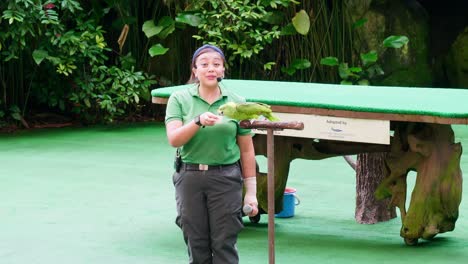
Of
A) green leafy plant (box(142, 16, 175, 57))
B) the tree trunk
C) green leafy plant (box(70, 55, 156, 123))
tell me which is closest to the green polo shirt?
the tree trunk

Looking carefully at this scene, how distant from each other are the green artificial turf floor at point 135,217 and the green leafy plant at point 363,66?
236cm

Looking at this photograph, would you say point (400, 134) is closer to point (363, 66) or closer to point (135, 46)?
point (363, 66)

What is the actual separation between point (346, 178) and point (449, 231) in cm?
202

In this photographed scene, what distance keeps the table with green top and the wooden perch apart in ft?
4.29

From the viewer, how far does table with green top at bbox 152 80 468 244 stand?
17.3ft

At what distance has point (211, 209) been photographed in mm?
4363

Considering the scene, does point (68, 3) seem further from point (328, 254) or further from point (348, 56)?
point (328, 254)

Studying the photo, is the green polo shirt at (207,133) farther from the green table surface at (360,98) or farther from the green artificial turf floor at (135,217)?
the green artificial turf floor at (135,217)

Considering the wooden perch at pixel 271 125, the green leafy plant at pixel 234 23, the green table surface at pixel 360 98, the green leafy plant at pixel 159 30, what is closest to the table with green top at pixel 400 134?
the green table surface at pixel 360 98

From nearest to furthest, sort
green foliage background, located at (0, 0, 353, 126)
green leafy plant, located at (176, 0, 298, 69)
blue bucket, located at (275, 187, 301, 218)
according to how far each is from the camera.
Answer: blue bucket, located at (275, 187, 301, 218)
green foliage background, located at (0, 0, 353, 126)
green leafy plant, located at (176, 0, 298, 69)

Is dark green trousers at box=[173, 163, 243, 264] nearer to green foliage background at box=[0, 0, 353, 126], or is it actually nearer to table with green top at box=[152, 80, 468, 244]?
table with green top at box=[152, 80, 468, 244]

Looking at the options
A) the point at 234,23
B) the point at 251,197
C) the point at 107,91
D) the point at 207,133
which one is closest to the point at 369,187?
the point at 251,197

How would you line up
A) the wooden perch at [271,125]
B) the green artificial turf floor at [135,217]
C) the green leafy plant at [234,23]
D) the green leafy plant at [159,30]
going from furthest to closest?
the green leafy plant at [159,30], the green leafy plant at [234,23], the green artificial turf floor at [135,217], the wooden perch at [271,125]

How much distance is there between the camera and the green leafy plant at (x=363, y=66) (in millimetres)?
10789
